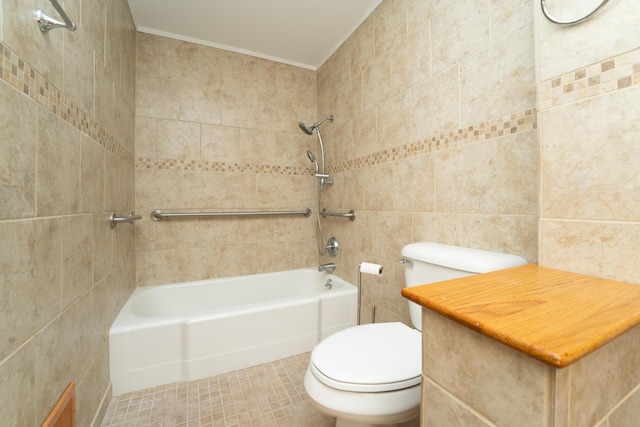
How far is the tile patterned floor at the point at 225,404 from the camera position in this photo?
45.3 inches

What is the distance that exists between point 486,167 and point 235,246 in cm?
176

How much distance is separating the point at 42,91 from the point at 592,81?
1.44 metres

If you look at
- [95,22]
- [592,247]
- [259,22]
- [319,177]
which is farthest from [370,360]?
[259,22]

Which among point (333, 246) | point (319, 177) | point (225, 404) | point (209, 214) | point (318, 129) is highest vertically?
point (318, 129)

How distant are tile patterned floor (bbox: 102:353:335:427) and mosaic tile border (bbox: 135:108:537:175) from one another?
4.33 feet

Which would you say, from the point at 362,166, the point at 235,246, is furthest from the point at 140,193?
the point at 362,166

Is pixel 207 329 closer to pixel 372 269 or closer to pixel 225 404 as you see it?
pixel 225 404

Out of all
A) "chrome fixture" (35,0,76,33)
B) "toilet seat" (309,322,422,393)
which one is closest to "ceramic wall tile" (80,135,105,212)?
"chrome fixture" (35,0,76,33)

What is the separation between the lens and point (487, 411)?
1.43ft

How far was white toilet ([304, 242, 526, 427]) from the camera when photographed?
30.5 inches

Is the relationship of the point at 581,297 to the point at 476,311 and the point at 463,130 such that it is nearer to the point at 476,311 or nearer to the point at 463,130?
the point at 476,311

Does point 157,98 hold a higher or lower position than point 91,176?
higher

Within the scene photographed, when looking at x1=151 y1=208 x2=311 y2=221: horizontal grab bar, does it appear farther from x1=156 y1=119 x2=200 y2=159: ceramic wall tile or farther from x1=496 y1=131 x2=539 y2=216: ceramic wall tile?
x1=496 y1=131 x2=539 y2=216: ceramic wall tile

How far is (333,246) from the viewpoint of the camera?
2.12 metres
